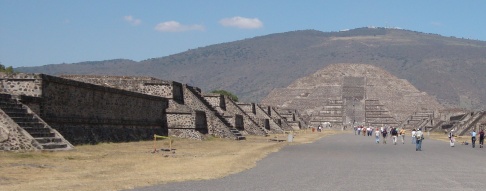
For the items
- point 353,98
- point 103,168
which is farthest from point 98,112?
point 353,98

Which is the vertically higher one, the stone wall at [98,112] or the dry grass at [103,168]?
the stone wall at [98,112]

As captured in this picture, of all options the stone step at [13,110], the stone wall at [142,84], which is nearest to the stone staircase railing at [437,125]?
the stone wall at [142,84]

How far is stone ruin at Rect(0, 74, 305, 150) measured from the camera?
78.3 ft

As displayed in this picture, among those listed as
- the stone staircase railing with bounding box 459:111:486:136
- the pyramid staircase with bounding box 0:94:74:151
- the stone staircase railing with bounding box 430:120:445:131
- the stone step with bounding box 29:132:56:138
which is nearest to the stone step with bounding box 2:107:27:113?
the pyramid staircase with bounding box 0:94:74:151

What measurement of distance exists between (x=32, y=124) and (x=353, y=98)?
117 m

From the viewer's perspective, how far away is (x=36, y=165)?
1895 centimetres

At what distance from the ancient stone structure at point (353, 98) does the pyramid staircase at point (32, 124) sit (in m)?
98.4

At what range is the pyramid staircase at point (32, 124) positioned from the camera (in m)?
23.3

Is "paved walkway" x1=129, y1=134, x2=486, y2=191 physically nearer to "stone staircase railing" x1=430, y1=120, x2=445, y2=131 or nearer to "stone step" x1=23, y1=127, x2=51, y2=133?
"stone step" x1=23, y1=127, x2=51, y2=133

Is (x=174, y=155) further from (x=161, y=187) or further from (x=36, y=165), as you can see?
(x=161, y=187)

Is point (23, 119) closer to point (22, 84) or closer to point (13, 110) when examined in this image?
point (13, 110)

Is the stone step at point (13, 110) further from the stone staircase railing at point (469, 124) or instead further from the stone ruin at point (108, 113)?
the stone staircase railing at point (469, 124)

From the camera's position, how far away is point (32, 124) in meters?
24.3

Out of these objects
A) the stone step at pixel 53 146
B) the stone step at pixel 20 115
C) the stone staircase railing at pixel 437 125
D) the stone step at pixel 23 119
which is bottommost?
the stone staircase railing at pixel 437 125
